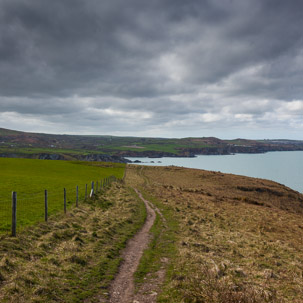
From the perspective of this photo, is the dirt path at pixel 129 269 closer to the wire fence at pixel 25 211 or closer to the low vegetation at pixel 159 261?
the low vegetation at pixel 159 261

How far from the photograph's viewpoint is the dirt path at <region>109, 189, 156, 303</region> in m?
9.38

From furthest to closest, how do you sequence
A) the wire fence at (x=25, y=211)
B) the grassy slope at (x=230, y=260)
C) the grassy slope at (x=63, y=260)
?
1. the wire fence at (x=25, y=211)
2. the grassy slope at (x=230, y=260)
3. the grassy slope at (x=63, y=260)

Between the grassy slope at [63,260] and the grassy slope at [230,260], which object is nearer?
the grassy slope at [63,260]

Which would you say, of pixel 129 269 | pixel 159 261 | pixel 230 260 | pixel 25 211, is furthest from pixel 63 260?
pixel 25 211

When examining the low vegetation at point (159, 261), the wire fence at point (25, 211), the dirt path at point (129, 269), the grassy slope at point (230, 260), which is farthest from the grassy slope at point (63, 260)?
the grassy slope at point (230, 260)

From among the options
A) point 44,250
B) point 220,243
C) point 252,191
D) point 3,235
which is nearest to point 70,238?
point 44,250

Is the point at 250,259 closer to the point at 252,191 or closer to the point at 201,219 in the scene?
the point at 201,219

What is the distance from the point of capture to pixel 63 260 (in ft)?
39.5

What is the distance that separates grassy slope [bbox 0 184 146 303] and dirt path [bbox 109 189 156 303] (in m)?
0.38

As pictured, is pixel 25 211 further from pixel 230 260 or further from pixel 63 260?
pixel 230 260

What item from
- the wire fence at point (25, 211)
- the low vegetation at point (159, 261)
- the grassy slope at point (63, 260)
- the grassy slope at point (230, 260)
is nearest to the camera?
the grassy slope at point (63, 260)

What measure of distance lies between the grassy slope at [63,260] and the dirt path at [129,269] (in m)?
0.38

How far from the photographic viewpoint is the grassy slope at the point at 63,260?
29.5 ft

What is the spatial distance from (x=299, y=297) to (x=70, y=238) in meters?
12.7
